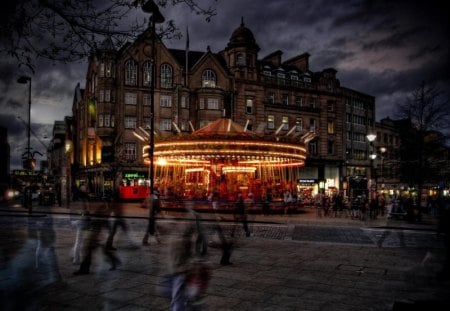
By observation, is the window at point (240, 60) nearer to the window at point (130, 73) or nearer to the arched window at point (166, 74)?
A: the arched window at point (166, 74)

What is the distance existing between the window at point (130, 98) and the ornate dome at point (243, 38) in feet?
45.9

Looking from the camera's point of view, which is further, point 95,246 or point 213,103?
point 213,103

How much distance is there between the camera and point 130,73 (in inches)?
1784

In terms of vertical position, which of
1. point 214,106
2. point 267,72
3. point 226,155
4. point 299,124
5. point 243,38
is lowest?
point 226,155

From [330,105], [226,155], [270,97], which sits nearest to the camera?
[226,155]

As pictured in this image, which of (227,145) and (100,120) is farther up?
(100,120)

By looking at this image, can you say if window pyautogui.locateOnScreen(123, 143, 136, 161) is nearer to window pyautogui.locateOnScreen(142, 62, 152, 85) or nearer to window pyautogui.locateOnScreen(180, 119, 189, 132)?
window pyautogui.locateOnScreen(180, 119, 189, 132)

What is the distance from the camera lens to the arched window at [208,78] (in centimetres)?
4797

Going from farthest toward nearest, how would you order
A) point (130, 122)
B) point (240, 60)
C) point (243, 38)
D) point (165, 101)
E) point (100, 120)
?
point (240, 60), point (243, 38), point (165, 101), point (130, 122), point (100, 120)

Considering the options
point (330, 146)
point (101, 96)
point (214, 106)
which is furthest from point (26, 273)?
point (330, 146)

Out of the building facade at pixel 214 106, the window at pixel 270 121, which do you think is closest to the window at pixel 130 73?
the building facade at pixel 214 106

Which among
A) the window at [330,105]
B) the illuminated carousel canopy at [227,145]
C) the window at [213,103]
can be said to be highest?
the window at [330,105]

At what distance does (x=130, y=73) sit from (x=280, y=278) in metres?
40.3

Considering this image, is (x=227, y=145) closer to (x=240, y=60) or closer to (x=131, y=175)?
(x=131, y=175)
